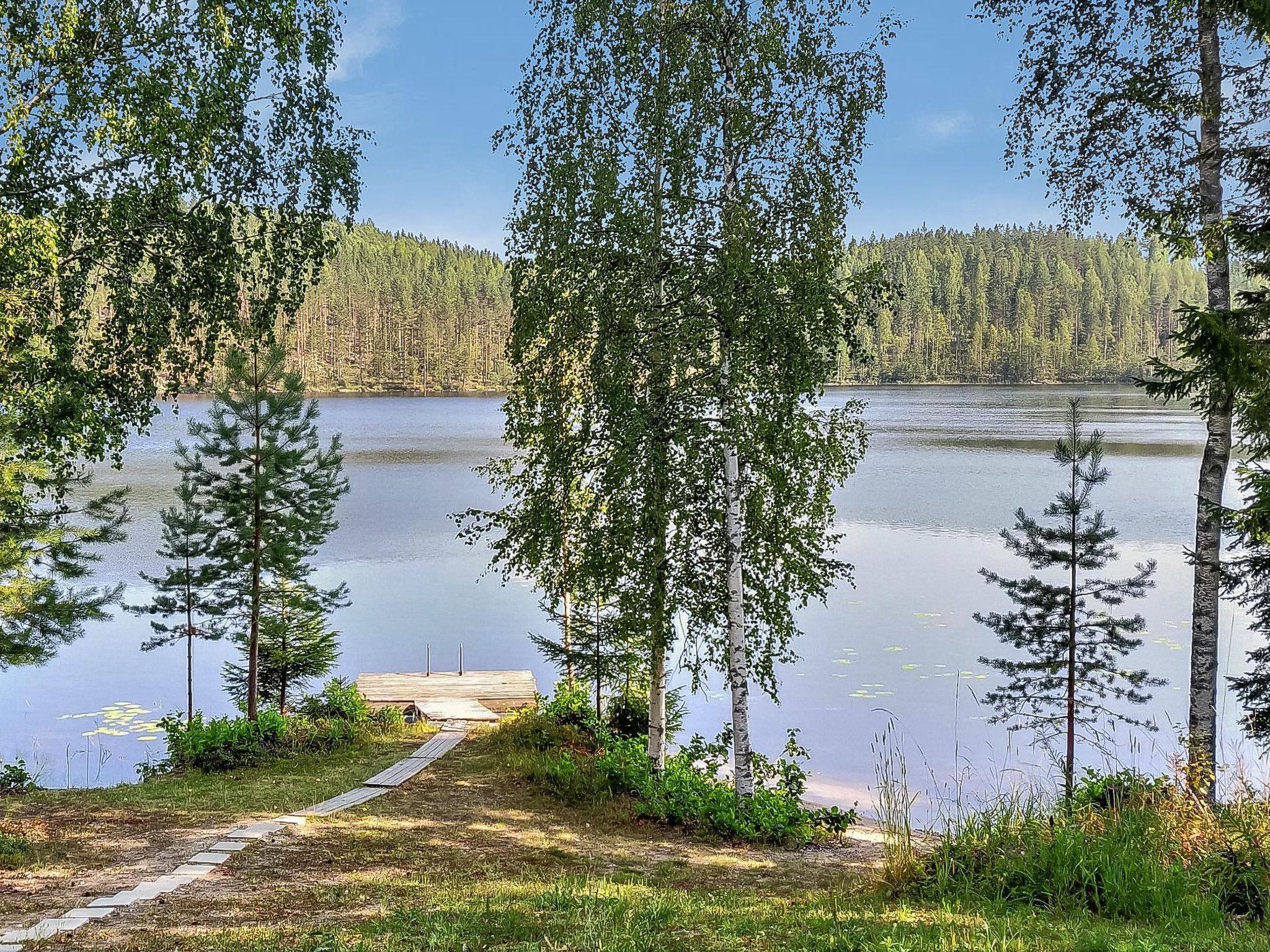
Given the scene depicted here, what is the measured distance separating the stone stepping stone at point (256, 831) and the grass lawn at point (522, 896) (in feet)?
0.75

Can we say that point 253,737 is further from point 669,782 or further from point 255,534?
point 669,782

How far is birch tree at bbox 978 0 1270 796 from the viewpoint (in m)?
8.73

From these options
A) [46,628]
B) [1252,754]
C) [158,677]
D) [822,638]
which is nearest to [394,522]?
[158,677]

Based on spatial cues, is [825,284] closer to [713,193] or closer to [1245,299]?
[713,193]

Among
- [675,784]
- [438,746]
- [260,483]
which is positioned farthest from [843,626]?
[260,483]

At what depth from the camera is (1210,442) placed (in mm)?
9070

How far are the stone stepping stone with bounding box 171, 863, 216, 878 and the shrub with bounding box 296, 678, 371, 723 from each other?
914 centimetres

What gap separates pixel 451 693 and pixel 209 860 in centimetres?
1170

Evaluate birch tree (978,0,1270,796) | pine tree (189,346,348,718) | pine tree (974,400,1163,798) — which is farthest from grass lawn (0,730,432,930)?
pine tree (974,400,1163,798)

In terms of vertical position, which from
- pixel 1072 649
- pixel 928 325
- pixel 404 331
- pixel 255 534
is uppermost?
pixel 928 325

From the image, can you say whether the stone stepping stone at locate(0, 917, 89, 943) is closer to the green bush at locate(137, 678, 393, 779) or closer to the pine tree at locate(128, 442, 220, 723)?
the green bush at locate(137, 678, 393, 779)

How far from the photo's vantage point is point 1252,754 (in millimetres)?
14688

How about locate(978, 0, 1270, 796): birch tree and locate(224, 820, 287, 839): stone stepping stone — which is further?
locate(978, 0, 1270, 796): birch tree

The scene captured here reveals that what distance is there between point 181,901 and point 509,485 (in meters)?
6.08
